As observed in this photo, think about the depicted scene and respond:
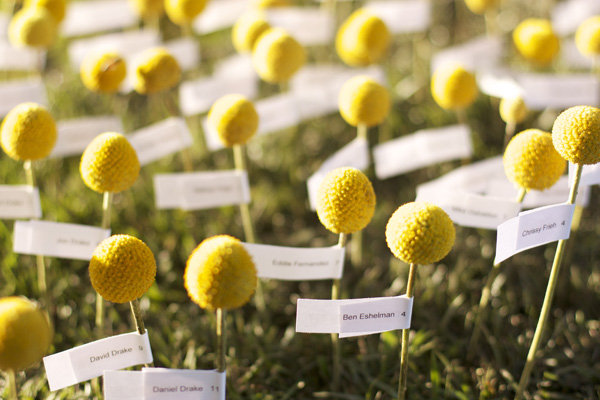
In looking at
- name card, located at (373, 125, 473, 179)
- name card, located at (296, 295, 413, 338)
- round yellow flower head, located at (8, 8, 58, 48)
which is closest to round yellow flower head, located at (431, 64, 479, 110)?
name card, located at (373, 125, 473, 179)

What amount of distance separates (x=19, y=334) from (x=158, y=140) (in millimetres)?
825

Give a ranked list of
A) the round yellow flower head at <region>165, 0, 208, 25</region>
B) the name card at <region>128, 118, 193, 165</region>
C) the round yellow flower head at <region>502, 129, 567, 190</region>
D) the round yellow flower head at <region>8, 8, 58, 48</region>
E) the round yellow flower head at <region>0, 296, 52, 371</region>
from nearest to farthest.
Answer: the round yellow flower head at <region>0, 296, 52, 371</region>, the round yellow flower head at <region>502, 129, 567, 190</region>, the name card at <region>128, 118, 193, 165</region>, the round yellow flower head at <region>8, 8, 58, 48</region>, the round yellow flower head at <region>165, 0, 208, 25</region>

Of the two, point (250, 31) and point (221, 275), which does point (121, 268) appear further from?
point (250, 31)

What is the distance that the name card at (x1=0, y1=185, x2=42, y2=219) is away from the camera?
1348mm

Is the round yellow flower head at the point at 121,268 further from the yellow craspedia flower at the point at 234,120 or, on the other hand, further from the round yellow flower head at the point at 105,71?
the round yellow flower head at the point at 105,71

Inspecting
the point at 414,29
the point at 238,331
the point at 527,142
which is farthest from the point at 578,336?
the point at 414,29

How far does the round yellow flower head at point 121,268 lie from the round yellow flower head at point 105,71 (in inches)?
27.9

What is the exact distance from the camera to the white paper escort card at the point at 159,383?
3.20ft

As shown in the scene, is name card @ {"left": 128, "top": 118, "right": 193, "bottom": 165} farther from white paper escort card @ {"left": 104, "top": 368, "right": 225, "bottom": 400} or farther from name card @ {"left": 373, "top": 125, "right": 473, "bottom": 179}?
white paper escort card @ {"left": 104, "top": 368, "right": 225, "bottom": 400}

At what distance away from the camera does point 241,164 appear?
4.84ft

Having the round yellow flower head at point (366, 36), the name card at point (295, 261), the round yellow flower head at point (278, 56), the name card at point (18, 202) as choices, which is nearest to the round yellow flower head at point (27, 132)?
the name card at point (18, 202)

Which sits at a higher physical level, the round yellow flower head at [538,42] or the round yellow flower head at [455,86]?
the round yellow flower head at [538,42]

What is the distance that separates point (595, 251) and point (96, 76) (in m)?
1.65

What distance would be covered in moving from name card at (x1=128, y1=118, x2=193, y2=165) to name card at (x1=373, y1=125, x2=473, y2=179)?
59 cm
